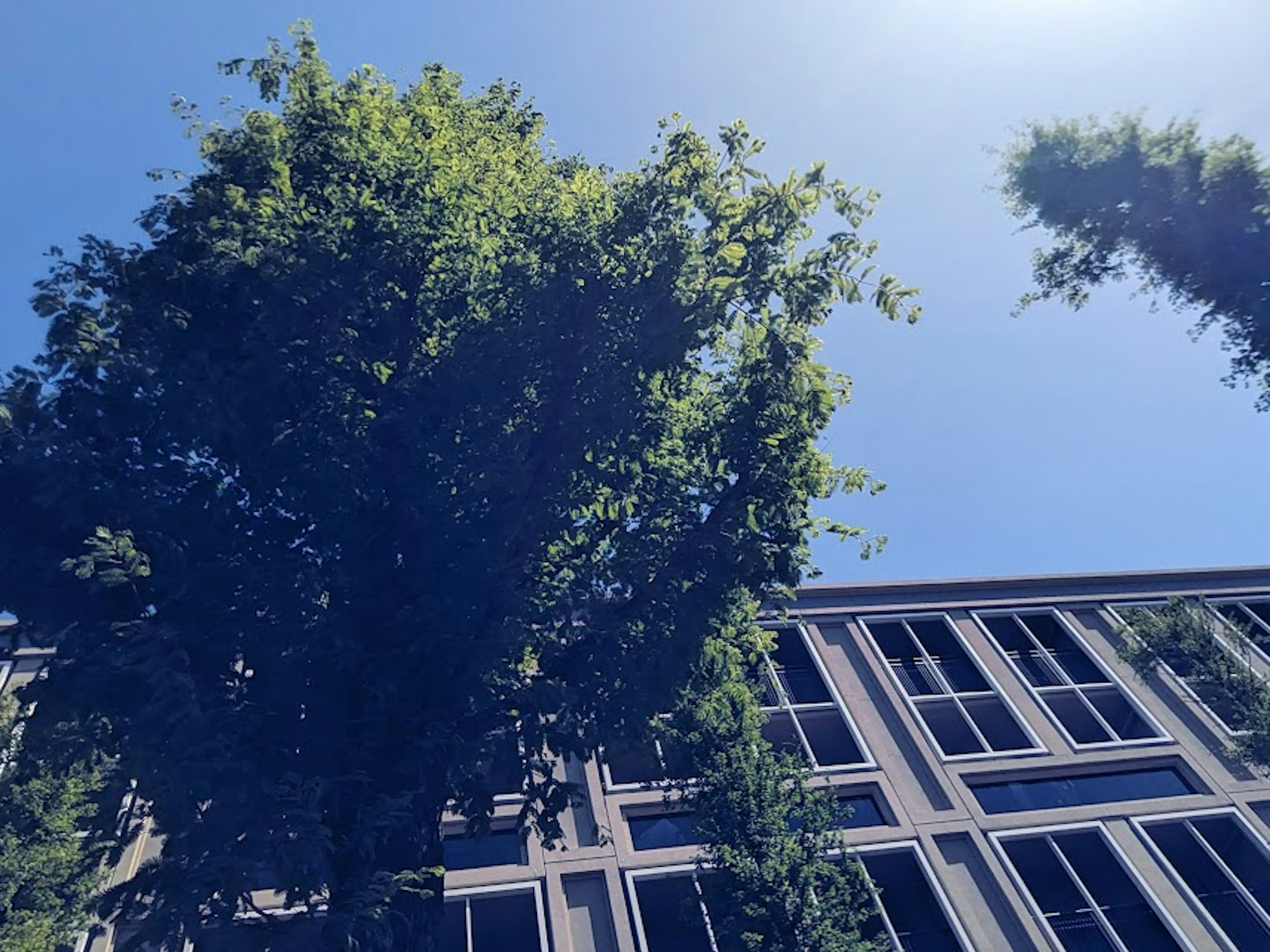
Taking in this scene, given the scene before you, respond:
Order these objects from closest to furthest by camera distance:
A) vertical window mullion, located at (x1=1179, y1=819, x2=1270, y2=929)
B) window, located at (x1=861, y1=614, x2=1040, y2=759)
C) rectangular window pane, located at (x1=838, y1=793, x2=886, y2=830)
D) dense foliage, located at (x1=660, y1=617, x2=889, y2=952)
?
dense foliage, located at (x1=660, y1=617, x2=889, y2=952)
vertical window mullion, located at (x1=1179, y1=819, x2=1270, y2=929)
rectangular window pane, located at (x1=838, y1=793, x2=886, y2=830)
window, located at (x1=861, y1=614, x2=1040, y2=759)

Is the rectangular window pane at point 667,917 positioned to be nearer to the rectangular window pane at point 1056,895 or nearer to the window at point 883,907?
the window at point 883,907

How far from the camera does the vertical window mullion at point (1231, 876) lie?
17.9 metres

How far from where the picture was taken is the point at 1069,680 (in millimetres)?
24188

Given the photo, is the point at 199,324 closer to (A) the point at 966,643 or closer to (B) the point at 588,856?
(B) the point at 588,856

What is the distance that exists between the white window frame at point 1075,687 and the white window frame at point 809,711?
546 cm

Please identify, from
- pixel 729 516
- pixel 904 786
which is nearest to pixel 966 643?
pixel 904 786

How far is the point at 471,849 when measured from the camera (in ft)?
60.5

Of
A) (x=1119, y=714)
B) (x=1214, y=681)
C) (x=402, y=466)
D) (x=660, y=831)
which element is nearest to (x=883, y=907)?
(x=660, y=831)

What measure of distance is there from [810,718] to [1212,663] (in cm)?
1010

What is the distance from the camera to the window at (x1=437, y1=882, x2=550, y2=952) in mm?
17281

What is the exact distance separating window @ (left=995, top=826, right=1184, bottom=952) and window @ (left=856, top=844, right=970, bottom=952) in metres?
1.88

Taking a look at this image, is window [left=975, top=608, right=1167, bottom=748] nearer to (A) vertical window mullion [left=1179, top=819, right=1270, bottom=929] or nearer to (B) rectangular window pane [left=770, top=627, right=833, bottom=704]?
(A) vertical window mullion [left=1179, top=819, right=1270, bottom=929]

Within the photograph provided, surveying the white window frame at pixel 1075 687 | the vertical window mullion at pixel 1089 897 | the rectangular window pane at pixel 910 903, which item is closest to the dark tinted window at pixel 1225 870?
the vertical window mullion at pixel 1089 897

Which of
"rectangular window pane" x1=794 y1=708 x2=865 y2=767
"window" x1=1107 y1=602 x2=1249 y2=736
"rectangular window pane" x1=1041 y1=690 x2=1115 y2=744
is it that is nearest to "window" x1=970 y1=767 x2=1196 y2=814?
"rectangular window pane" x1=1041 y1=690 x2=1115 y2=744
